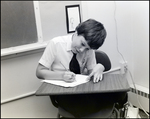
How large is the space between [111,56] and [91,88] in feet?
3.46

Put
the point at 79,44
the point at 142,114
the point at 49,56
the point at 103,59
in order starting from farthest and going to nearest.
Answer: the point at 142,114 → the point at 103,59 → the point at 49,56 → the point at 79,44

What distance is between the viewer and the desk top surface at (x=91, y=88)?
138 cm

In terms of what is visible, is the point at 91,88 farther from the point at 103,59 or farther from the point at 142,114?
the point at 142,114

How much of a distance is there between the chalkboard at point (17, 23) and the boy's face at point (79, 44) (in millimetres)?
511

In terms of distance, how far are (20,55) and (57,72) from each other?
1.56 feet

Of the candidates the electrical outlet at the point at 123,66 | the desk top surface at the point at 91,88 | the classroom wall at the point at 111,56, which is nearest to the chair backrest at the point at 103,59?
the desk top surface at the point at 91,88

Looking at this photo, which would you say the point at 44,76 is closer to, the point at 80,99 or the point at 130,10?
the point at 80,99

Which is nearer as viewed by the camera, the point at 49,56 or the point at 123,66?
the point at 49,56

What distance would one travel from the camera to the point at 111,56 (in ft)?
7.92

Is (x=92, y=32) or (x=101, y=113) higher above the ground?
(x=92, y=32)

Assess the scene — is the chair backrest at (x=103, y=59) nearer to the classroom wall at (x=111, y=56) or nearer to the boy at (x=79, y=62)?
the boy at (x=79, y=62)

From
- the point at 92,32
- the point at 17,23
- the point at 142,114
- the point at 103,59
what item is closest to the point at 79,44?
the point at 92,32

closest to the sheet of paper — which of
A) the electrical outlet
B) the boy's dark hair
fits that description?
the boy's dark hair

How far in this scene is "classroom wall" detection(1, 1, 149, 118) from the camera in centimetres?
195
